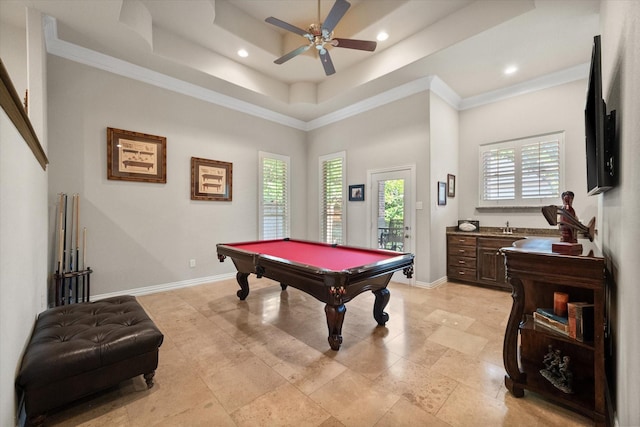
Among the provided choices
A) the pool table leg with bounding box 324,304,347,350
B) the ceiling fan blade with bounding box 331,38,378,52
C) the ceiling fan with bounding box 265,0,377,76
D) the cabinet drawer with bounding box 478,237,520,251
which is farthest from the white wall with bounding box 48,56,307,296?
the cabinet drawer with bounding box 478,237,520,251

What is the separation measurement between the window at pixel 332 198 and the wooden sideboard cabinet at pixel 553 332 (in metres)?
3.87

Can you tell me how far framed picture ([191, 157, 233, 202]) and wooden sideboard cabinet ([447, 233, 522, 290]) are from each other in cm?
426

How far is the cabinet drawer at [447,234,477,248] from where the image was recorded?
4.52 metres

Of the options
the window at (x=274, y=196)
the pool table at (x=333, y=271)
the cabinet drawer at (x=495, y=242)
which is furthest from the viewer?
the window at (x=274, y=196)

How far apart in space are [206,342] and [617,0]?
420cm

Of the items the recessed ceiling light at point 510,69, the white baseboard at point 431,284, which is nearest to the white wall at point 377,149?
the white baseboard at point 431,284

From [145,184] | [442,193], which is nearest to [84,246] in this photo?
[145,184]

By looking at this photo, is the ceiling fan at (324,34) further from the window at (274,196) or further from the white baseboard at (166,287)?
the white baseboard at (166,287)

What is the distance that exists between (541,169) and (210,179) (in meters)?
5.68

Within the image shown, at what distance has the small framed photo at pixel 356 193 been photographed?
17.6ft

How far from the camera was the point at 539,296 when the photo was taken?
2016mm

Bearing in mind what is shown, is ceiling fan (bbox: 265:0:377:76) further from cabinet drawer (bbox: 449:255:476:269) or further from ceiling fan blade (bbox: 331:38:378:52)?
cabinet drawer (bbox: 449:255:476:269)

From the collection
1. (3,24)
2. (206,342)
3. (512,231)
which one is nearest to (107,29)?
(3,24)

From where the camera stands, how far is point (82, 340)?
5.56 feet
